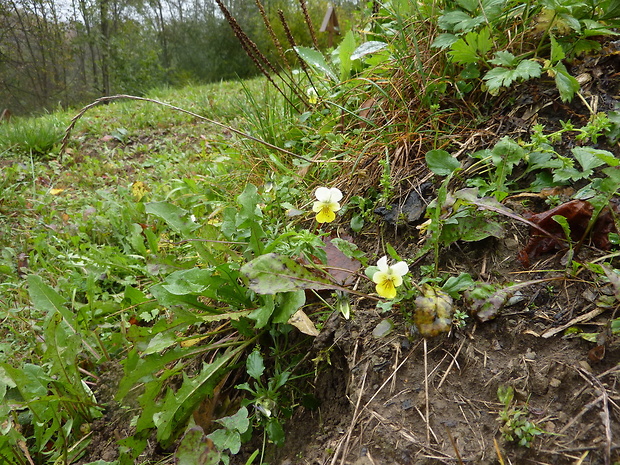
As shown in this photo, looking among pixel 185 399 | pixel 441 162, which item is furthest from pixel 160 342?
pixel 441 162

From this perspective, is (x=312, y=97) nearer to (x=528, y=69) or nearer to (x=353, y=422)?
(x=528, y=69)

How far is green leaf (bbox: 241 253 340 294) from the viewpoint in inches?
43.7

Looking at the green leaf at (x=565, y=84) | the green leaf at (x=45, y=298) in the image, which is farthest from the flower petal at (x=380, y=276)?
the green leaf at (x=45, y=298)

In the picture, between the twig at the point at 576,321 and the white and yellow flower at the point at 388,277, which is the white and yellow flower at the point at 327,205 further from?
the twig at the point at 576,321

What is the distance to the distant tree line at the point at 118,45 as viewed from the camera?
53.6ft

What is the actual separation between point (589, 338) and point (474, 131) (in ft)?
2.91

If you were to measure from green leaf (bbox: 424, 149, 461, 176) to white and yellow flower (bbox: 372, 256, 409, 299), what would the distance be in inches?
19.3

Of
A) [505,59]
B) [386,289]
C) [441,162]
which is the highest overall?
[505,59]

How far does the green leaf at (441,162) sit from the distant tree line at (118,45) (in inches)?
463

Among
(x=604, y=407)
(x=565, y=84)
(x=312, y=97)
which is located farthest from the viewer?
(x=312, y=97)

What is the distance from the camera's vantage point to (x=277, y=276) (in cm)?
114

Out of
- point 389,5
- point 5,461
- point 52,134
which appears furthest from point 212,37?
point 5,461

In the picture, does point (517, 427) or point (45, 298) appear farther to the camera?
point (45, 298)

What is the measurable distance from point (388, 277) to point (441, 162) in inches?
21.6
